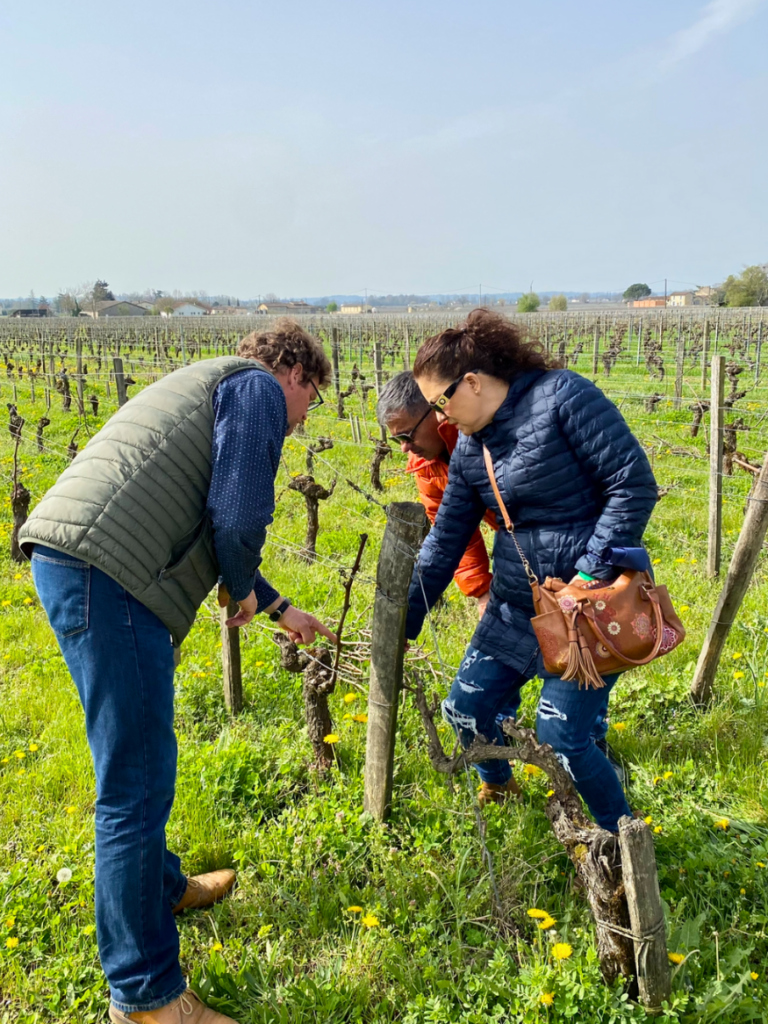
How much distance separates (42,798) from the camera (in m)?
2.94

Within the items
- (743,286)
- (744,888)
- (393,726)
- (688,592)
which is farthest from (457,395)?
(743,286)

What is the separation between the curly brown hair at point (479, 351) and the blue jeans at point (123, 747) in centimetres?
113

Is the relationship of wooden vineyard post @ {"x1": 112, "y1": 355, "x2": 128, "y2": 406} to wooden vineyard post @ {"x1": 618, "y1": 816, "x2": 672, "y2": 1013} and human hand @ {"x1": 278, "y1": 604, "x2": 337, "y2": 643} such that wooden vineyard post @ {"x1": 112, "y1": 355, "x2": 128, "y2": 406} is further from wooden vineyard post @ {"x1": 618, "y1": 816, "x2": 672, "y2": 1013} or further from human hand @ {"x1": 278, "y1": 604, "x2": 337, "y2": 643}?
wooden vineyard post @ {"x1": 618, "y1": 816, "x2": 672, "y2": 1013}

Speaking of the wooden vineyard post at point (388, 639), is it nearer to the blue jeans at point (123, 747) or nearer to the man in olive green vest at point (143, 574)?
the man in olive green vest at point (143, 574)

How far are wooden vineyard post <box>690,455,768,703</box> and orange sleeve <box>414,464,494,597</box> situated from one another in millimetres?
1096

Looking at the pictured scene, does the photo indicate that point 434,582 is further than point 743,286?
No

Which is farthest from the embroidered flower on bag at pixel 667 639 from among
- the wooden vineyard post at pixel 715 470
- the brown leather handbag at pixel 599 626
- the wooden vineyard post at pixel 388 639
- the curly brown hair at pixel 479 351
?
the wooden vineyard post at pixel 715 470

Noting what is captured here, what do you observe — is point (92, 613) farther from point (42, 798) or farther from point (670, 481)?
point (670, 481)

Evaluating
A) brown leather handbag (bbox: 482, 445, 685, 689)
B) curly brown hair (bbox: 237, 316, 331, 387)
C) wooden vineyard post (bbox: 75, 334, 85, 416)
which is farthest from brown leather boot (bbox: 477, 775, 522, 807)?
wooden vineyard post (bbox: 75, 334, 85, 416)

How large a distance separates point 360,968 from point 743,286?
216 ft

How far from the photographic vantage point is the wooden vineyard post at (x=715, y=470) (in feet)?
16.5

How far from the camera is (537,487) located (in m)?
2.17

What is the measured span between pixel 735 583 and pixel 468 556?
4.05 feet

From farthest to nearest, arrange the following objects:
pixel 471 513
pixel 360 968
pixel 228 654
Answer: pixel 228 654 → pixel 471 513 → pixel 360 968
